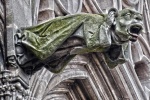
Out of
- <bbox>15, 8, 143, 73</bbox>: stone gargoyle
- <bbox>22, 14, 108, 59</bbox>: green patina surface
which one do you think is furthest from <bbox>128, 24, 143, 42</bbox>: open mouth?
<bbox>22, 14, 108, 59</bbox>: green patina surface

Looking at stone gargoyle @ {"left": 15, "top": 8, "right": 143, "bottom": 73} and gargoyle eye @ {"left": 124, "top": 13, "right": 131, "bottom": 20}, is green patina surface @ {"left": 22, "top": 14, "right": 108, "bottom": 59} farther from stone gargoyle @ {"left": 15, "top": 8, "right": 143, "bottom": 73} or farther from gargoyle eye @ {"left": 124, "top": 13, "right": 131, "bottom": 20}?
gargoyle eye @ {"left": 124, "top": 13, "right": 131, "bottom": 20}

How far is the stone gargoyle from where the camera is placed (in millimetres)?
5543

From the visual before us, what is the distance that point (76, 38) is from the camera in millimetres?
5688

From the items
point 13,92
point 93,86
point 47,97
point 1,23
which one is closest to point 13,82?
point 13,92

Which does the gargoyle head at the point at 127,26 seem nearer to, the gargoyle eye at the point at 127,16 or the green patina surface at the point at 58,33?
the gargoyle eye at the point at 127,16

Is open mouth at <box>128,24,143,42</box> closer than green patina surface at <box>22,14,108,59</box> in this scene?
Yes

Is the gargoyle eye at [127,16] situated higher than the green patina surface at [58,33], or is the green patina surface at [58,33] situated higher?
the gargoyle eye at [127,16]

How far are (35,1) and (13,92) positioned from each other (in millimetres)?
1394

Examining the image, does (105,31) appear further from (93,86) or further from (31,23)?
(93,86)

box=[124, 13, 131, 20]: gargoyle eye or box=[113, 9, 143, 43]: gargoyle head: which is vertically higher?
box=[124, 13, 131, 20]: gargoyle eye

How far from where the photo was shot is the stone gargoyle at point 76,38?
554 centimetres

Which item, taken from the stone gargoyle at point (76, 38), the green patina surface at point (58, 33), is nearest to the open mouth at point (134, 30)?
the stone gargoyle at point (76, 38)

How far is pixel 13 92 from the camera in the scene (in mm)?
5594

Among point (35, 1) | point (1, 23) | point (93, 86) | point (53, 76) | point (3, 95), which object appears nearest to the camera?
point (3, 95)
